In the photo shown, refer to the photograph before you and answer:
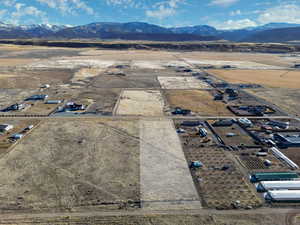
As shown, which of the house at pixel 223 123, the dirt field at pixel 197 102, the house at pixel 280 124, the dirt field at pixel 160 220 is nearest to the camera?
the dirt field at pixel 160 220

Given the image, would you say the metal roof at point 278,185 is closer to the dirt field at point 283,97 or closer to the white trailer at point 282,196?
the white trailer at point 282,196

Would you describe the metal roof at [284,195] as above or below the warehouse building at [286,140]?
below

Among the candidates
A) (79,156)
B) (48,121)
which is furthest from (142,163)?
(48,121)

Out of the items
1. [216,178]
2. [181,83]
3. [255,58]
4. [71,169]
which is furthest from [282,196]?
[255,58]

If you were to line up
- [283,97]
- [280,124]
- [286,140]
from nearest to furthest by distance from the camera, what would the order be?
1. [286,140]
2. [280,124]
3. [283,97]

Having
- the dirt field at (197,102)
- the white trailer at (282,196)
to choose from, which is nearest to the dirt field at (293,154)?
the white trailer at (282,196)

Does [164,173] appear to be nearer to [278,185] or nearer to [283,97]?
[278,185]

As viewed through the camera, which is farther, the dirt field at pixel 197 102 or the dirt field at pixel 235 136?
the dirt field at pixel 197 102
